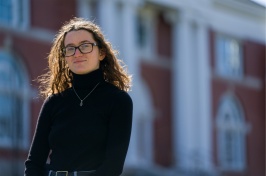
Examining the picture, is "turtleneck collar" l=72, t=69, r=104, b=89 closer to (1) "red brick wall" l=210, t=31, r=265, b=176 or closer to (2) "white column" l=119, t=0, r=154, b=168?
(2) "white column" l=119, t=0, r=154, b=168

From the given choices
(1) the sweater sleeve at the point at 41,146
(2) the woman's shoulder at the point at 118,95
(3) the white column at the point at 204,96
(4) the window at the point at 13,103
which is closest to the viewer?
(2) the woman's shoulder at the point at 118,95

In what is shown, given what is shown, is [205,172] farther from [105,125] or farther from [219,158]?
[105,125]

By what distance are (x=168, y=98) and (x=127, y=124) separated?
97.4 feet

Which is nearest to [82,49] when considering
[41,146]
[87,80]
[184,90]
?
[87,80]

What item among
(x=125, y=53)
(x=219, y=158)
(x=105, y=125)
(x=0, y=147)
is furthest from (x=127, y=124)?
(x=219, y=158)

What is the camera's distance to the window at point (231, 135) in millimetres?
36438

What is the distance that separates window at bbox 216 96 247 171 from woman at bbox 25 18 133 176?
31611mm

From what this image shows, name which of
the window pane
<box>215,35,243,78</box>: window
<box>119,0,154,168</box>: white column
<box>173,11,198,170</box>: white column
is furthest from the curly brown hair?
<box>215,35,243,78</box>: window

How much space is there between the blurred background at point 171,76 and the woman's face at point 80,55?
20.1 m

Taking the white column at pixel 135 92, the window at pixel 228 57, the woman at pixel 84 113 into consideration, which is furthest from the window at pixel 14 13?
the woman at pixel 84 113

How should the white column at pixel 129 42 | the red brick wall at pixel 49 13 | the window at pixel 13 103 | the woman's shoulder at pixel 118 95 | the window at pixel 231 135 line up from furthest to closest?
the window at pixel 231 135, the white column at pixel 129 42, the red brick wall at pixel 49 13, the window at pixel 13 103, the woman's shoulder at pixel 118 95

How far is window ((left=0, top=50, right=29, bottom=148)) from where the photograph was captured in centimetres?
2605

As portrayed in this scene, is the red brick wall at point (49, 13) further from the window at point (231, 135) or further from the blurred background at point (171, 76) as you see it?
the window at point (231, 135)

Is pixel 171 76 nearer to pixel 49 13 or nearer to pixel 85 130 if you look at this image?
pixel 49 13
